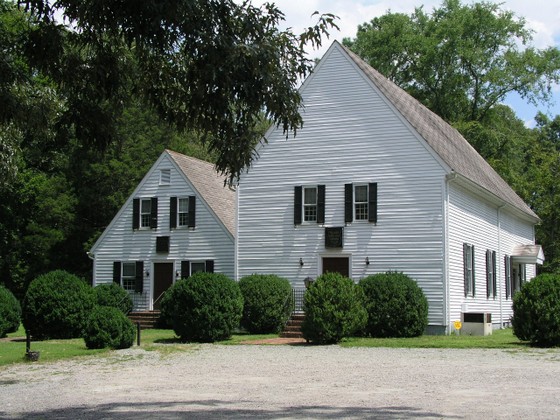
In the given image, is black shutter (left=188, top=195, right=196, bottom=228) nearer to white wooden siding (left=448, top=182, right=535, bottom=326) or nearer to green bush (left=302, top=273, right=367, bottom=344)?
green bush (left=302, top=273, right=367, bottom=344)

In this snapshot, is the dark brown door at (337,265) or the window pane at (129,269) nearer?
the dark brown door at (337,265)

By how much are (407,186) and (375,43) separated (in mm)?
24561

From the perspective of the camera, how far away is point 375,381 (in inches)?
511

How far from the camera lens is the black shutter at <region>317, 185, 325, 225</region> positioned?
26734mm

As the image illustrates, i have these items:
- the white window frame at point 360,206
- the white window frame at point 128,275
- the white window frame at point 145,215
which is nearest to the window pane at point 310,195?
the white window frame at point 360,206

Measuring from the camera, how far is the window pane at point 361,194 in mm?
26297

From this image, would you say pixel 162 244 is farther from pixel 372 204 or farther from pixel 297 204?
pixel 372 204

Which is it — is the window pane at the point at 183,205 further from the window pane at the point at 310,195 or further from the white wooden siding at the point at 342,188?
the window pane at the point at 310,195

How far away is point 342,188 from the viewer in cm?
2650

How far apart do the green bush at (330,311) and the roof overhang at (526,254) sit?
15179 mm

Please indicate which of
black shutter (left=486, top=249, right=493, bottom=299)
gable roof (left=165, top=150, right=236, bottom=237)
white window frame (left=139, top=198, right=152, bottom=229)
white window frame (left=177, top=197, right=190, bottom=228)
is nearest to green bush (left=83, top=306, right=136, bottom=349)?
gable roof (left=165, top=150, right=236, bottom=237)

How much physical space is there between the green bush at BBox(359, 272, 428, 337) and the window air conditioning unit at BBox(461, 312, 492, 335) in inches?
85.6

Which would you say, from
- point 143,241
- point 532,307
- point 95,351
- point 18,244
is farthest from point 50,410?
point 18,244

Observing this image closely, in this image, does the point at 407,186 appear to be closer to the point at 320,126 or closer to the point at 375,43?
the point at 320,126
